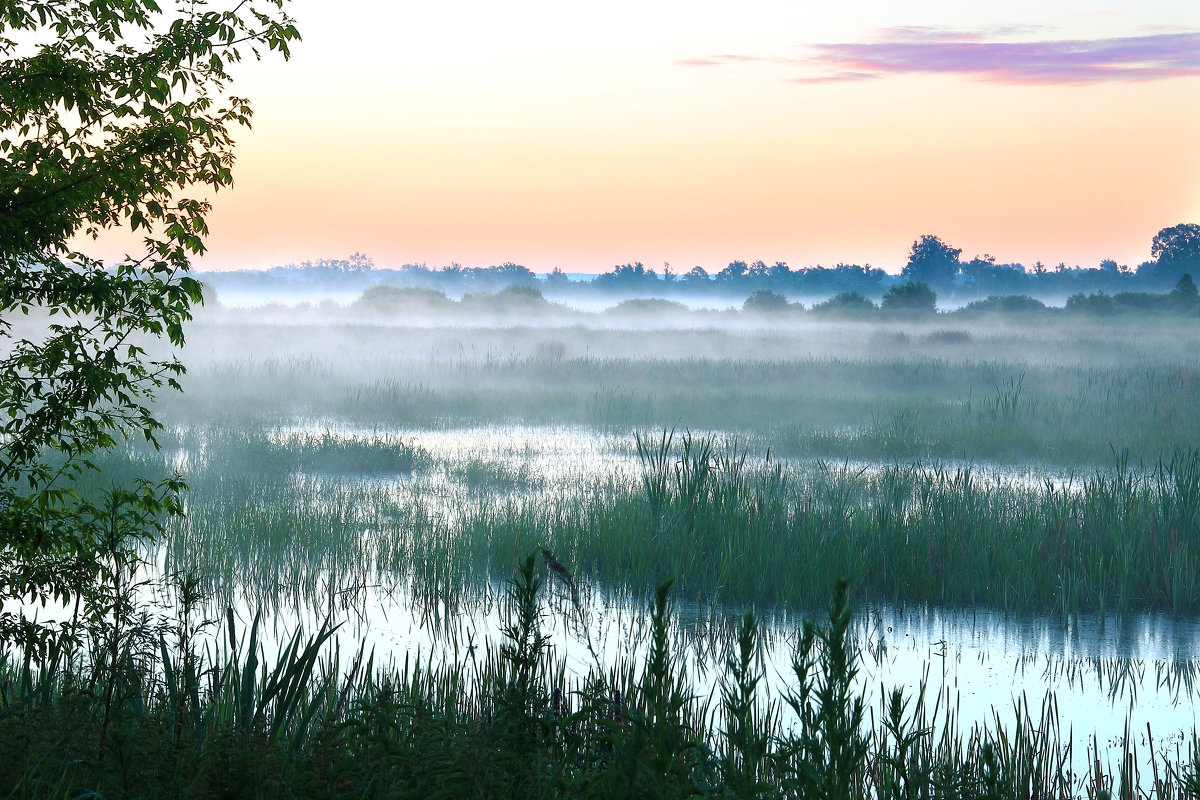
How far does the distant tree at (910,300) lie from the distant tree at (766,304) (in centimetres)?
1011

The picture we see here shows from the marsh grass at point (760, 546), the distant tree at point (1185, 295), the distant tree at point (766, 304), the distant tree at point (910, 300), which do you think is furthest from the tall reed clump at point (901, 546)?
the distant tree at point (766, 304)

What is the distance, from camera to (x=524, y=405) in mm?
22391

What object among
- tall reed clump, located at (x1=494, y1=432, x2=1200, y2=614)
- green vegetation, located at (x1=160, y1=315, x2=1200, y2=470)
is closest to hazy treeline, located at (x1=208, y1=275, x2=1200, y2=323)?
green vegetation, located at (x1=160, y1=315, x2=1200, y2=470)

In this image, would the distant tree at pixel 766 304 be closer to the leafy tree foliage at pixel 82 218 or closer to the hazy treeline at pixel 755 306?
the hazy treeline at pixel 755 306

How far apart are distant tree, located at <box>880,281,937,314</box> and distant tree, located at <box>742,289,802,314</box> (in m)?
10.1

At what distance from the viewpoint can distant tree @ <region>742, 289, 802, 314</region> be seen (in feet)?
270

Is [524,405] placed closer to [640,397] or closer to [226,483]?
[640,397]

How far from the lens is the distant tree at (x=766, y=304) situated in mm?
82375

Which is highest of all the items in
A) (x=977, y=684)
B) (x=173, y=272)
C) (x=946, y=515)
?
(x=173, y=272)

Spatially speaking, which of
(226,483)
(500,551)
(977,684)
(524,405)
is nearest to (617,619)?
(500,551)

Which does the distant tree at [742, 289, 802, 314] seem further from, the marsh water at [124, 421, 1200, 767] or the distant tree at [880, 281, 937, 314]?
the marsh water at [124, 421, 1200, 767]

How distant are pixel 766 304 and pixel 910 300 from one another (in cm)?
1414

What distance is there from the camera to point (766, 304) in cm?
8344

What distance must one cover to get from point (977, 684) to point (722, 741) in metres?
2.73
